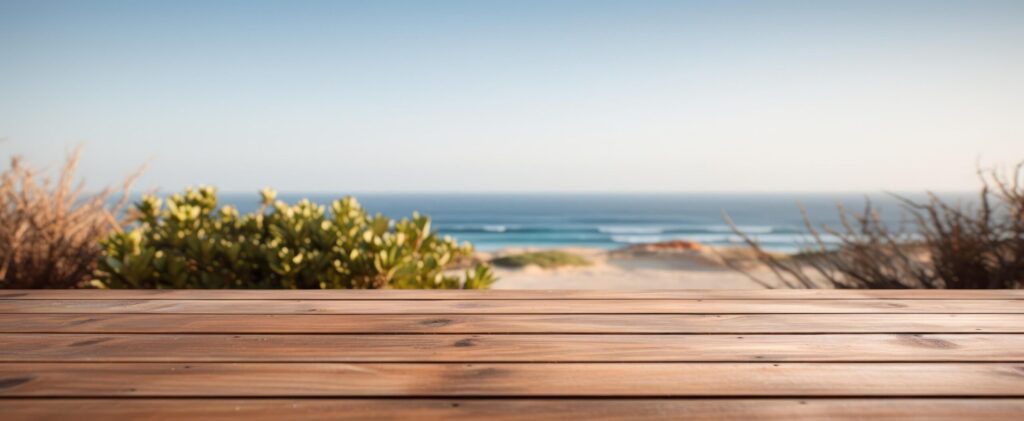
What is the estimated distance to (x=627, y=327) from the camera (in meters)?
1.12

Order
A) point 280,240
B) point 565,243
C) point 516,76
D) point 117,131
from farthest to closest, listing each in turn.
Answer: point 565,243 < point 117,131 < point 516,76 < point 280,240

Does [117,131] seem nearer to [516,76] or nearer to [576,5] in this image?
[516,76]

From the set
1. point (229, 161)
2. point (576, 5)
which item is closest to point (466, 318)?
point (576, 5)

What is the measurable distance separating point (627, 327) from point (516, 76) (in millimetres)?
14053

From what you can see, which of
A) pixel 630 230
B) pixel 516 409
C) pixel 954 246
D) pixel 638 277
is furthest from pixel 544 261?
pixel 630 230

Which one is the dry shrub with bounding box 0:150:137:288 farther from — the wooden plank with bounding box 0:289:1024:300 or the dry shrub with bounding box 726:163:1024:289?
the dry shrub with bounding box 726:163:1024:289

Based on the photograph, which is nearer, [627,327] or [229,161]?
[627,327]

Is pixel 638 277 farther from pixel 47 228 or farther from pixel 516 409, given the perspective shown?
pixel 516 409

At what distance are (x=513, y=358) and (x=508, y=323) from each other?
25 centimetres

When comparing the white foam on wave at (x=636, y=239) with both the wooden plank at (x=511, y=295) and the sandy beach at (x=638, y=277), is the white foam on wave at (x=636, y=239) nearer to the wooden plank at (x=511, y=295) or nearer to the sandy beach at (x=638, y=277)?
the sandy beach at (x=638, y=277)

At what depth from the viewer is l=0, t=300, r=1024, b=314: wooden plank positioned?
1285 millimetres

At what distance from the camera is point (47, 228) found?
2.69 m

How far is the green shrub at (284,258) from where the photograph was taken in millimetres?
2213

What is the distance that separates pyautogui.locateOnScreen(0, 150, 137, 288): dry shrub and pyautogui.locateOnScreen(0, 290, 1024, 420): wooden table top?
1.56 metres
